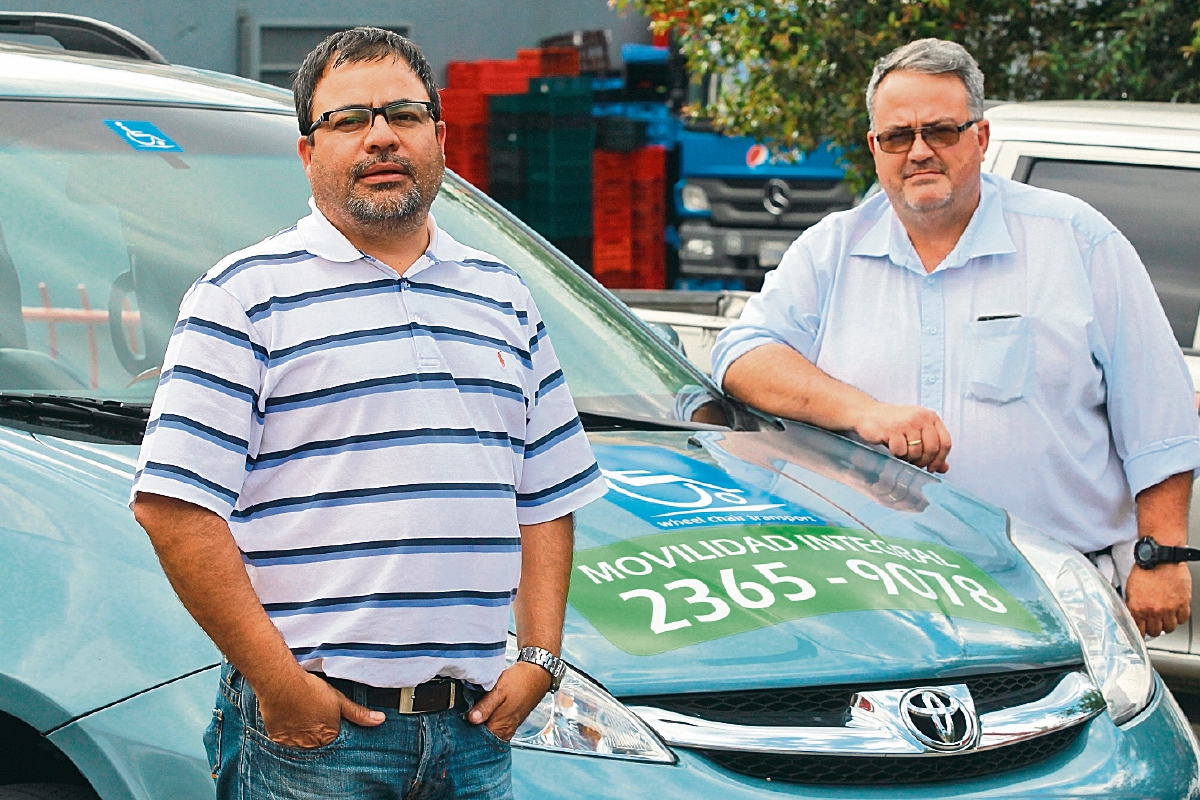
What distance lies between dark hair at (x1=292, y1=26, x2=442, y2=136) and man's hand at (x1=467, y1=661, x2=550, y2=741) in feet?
2.42

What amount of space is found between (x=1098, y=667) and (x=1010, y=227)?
1104mm

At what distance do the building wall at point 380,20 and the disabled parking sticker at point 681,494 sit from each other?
914 centimetres

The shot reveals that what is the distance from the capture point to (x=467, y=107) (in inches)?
510

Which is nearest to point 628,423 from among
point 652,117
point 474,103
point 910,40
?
point 910,40

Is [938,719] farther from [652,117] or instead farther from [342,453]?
[652,117]

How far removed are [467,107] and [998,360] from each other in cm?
966

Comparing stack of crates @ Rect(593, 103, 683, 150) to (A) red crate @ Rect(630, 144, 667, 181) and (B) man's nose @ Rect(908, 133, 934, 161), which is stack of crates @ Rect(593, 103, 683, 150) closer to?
(A) red crate @ Rect(630, 144, 667, 181)

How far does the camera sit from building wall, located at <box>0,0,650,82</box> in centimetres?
1187

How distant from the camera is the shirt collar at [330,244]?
2.18m

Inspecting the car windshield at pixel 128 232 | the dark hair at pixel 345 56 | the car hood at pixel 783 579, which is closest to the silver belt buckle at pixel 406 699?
the car hood at pixel 783 579

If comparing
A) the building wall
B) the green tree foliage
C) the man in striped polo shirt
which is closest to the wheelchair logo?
the man in striped polo shirt

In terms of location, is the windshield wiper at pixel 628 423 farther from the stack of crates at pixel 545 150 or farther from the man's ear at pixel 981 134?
the stack of crates at pixel 545 150

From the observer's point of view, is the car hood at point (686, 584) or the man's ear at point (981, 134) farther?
the man's ear at point (981, 134)

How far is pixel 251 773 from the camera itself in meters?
2.17
